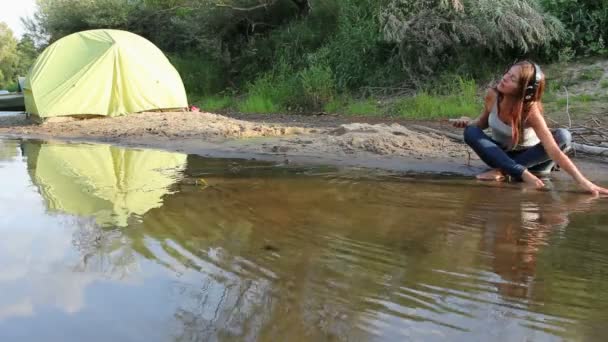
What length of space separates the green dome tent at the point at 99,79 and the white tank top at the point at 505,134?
7.90 m

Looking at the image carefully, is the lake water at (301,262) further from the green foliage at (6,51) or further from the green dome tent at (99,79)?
the green foliage at (6,51)

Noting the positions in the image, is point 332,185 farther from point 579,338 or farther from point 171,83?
point 171,83

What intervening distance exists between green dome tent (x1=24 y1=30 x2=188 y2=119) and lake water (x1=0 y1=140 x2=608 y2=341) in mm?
6528

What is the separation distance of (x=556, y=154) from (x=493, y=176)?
0.67 m

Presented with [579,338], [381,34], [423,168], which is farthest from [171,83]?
[579,338]

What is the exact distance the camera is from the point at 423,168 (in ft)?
17.9

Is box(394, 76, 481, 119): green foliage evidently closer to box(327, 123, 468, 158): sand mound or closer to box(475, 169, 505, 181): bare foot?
box(327, 123, 468, 158): sand mound

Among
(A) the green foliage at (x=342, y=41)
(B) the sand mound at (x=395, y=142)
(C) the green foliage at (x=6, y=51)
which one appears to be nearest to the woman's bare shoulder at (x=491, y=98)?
(B) the sand mound at (x=395, y=142)

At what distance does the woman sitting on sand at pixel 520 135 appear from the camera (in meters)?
4.13

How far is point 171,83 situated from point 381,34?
4.51 meters

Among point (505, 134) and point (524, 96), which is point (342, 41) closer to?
point (505, 134)

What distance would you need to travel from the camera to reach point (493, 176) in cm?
473

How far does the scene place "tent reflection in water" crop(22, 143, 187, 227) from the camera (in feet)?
12.1

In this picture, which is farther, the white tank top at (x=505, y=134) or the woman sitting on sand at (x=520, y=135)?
the white tank top at (x=505, y=134)
